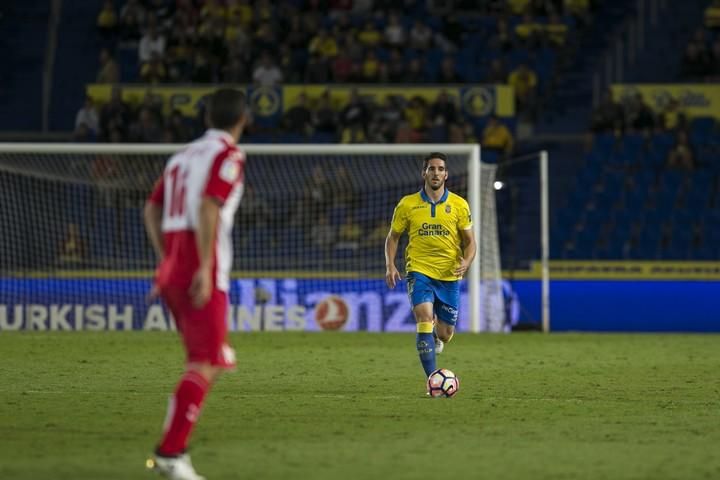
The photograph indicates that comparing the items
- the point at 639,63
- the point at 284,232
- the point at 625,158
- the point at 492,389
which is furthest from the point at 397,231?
the point at 639,63

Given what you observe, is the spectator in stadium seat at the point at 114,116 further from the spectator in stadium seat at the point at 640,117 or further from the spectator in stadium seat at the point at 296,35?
the spectator in stadium seat at the point at 640,117

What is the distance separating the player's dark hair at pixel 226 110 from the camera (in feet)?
23.7

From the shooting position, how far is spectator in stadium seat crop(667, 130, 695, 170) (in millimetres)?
25266

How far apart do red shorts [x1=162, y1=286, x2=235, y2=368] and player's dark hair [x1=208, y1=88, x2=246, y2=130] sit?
915mm

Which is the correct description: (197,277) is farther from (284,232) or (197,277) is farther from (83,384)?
(284,232)

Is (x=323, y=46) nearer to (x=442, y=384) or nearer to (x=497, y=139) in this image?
(x=497, y=139)

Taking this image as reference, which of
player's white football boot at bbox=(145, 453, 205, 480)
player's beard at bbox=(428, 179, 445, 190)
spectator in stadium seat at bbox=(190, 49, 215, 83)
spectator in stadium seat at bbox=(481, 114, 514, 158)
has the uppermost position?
player's beard at bbox=(428, 179, 445, 190)

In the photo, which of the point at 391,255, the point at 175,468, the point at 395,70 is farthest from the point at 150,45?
the point at 175,468

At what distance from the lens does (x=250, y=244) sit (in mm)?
22109

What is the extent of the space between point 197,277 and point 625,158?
1987 centimetres

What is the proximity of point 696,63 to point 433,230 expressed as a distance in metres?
17.0

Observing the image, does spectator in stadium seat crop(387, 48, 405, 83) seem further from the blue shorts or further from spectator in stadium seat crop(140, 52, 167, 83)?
the blue shorts

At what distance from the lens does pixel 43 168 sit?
22859 millimetres

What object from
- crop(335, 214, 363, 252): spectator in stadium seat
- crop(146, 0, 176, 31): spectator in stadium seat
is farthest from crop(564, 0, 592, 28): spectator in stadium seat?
crop(335, 214, 363, 252): spectator in stadium seat
